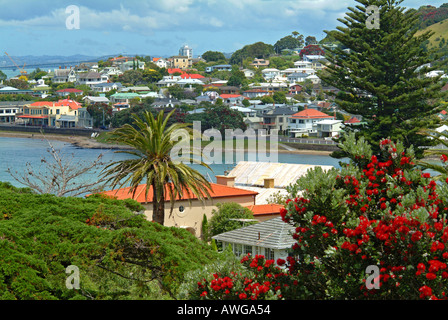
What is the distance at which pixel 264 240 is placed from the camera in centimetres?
1545

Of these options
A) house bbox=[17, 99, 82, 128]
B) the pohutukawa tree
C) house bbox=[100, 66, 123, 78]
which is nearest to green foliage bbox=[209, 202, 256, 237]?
the pohutukawa tree

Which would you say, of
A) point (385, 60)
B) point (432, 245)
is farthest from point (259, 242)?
point (385, 60)

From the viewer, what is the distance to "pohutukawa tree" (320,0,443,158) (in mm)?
25094

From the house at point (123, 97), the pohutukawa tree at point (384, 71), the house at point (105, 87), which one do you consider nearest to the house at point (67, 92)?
the house at point (105, 87)

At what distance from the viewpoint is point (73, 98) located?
342 ft

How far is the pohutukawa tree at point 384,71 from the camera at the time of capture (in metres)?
25.1

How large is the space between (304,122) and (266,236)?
6304 cm

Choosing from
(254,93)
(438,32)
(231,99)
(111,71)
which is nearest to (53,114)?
(231,99)

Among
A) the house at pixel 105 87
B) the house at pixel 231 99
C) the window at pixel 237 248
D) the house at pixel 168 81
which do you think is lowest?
the window at pixel 237 248

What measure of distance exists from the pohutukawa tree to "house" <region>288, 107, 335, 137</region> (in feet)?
165

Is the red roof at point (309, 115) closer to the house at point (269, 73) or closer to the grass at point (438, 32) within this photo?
the house at point (269, 73)

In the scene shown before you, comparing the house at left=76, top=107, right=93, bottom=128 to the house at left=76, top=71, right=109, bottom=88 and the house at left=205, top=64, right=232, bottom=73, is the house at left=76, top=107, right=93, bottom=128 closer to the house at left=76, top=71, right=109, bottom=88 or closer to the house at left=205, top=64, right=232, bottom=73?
the house at left=76, top=71, right=109, bottom=88

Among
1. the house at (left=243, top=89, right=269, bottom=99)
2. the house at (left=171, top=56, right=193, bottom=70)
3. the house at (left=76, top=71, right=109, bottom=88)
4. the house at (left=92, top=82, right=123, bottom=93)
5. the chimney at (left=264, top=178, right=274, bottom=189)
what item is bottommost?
the chimney at (left=264, top=178, right=274, bottom=189)

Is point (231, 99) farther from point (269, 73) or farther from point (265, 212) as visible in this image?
point (265, 212)
